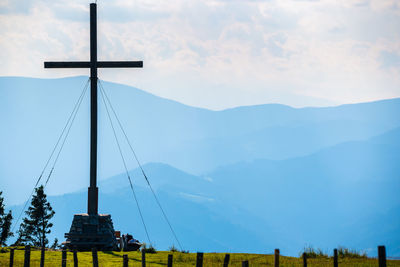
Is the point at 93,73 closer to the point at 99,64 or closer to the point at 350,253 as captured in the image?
the point at 99,64

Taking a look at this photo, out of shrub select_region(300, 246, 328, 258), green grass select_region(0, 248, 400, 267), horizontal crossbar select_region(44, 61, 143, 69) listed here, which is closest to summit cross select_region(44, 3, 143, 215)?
horizontal crossbar select_region(44, 61, 143, 69)

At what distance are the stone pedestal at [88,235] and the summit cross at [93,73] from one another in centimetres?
63

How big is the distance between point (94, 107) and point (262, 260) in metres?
12.0

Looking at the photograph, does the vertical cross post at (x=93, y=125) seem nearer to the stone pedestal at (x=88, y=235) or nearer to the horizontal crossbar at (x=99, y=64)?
the horizontal crossbar at (x=99, y=64)

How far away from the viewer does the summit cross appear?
3156 centimetres

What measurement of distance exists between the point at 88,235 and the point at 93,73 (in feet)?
28.2

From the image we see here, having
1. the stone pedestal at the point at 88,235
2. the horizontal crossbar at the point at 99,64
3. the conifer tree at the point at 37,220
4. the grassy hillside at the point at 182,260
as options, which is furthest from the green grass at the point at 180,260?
the conifer tree at the point at 37,220

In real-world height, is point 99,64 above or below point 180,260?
above

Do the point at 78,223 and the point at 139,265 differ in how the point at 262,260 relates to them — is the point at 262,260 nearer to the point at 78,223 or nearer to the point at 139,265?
the point at 139,265

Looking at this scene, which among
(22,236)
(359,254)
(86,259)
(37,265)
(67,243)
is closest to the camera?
(37,265)

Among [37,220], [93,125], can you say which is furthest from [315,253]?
[37,220]

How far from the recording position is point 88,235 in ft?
102

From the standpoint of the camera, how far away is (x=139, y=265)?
24766 millimetres

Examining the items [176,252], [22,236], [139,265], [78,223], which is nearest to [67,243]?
[78,223]
